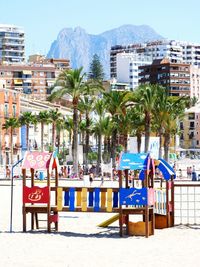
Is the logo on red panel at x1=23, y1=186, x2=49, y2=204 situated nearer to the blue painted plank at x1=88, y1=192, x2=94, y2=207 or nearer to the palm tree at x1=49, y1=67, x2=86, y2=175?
the blue painted plank at x1=88, y1=192, x2=94, y2=207

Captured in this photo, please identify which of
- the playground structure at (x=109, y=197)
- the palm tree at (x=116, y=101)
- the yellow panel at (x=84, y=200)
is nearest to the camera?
the playground structure at (x=109, y=197)

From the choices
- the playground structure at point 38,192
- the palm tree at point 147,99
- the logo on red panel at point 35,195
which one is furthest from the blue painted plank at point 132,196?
the palm tree at point 147,99

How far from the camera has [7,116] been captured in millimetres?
106688

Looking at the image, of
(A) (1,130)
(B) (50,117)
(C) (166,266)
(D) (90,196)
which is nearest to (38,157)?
(D) (90,196)

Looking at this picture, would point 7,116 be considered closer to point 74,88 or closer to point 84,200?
point 74,88

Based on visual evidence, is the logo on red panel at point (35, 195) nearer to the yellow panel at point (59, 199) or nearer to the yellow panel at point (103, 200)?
the yellow panel at point (59, 199)

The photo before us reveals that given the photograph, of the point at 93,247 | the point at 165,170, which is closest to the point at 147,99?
the point at 165,170

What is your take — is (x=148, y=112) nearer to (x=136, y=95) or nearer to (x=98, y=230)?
(x=136, y=95)

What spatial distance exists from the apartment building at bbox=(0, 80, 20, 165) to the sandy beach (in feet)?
250

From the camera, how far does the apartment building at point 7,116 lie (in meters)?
104

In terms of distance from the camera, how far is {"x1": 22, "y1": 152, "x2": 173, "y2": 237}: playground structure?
972 inches

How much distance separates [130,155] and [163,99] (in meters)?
58.7

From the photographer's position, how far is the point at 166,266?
60.6 ft

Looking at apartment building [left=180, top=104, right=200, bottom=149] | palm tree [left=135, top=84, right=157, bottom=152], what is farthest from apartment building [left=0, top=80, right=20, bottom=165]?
apartment building [left=180, top=104, right=200, bottom=149]
